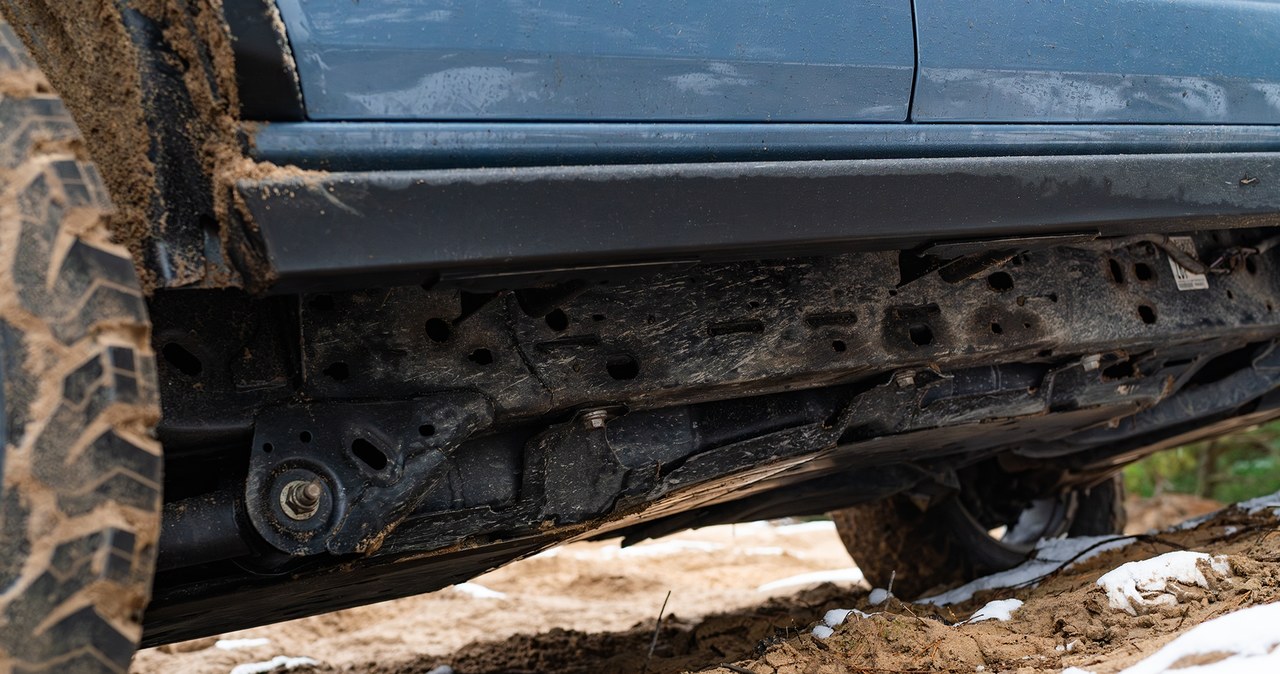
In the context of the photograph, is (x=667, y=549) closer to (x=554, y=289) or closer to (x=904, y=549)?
(x=904, y=549)

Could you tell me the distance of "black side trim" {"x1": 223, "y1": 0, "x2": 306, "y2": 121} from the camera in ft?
4.73

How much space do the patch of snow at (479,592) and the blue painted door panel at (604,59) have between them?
3258mm

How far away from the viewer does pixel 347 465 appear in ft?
5.89

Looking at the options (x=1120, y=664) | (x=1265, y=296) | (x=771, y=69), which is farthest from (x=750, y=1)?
(x=1265, y=296)

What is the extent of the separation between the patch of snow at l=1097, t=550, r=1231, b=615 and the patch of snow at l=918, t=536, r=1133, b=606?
0.69m

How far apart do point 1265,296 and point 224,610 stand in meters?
2.40

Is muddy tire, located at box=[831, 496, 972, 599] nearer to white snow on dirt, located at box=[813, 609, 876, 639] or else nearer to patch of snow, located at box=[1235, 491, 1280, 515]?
patch of snow, located at box=[1235, 491, 1280, 515]

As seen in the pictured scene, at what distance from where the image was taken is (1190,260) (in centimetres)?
252

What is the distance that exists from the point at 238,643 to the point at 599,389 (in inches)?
97.1

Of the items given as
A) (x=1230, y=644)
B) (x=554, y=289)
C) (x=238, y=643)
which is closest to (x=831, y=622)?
(x=1230, y=644)

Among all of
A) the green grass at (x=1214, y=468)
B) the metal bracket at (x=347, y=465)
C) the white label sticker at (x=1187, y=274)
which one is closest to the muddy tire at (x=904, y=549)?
the white label sticker at (x=1187, y=274)

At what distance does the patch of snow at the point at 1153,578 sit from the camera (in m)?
2.27

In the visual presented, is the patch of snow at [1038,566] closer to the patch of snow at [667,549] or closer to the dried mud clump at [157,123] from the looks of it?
the dried mud clump at [157,123]

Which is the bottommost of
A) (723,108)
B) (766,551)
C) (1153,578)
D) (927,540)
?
(1153,578)
